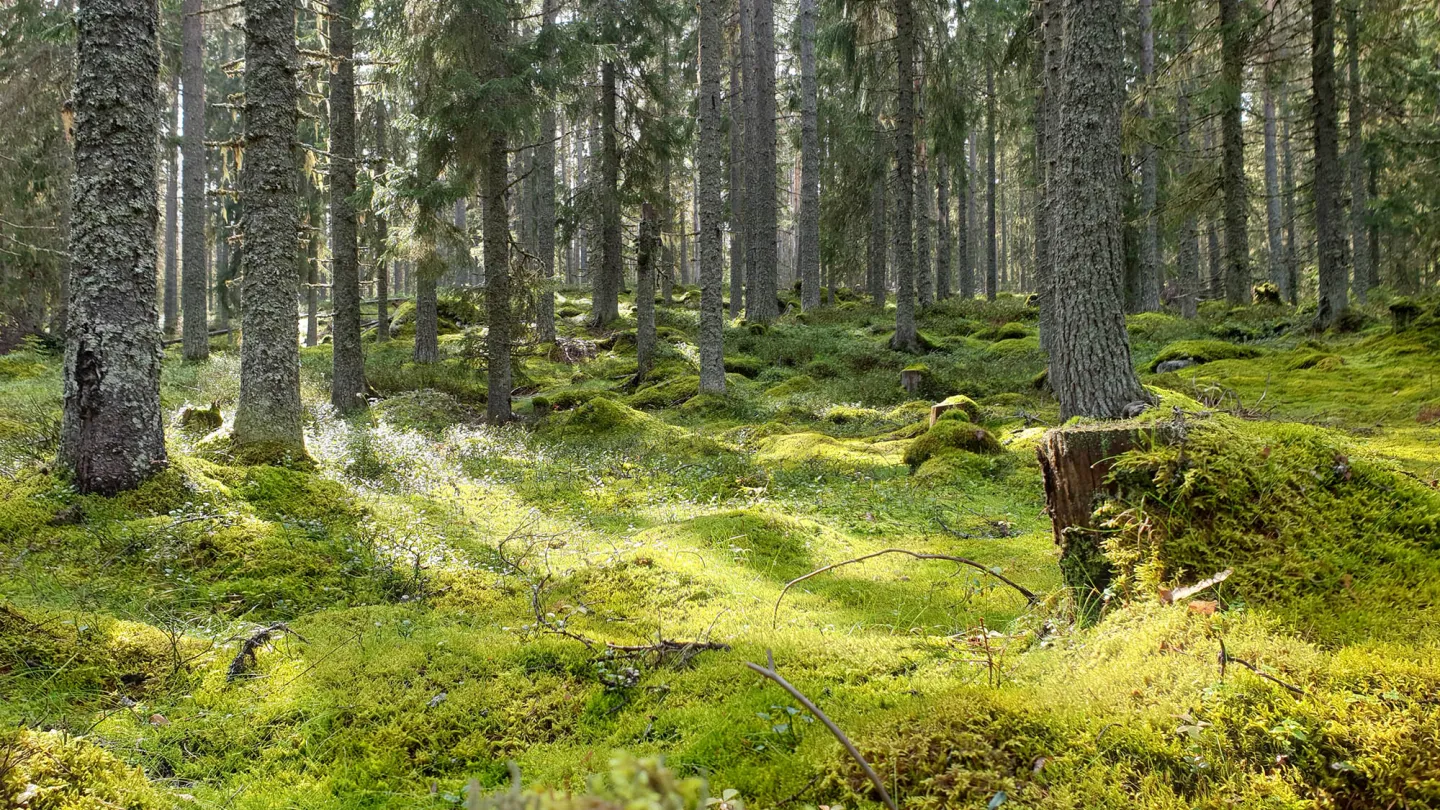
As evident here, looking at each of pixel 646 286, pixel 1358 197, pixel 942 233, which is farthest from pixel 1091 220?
pixel 1358 197

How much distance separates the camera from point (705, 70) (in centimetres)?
1259

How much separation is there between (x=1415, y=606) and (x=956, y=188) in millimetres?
23126

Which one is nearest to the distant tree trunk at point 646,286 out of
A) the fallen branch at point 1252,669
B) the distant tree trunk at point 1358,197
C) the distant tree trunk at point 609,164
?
the distant tree trunk at point 609,164

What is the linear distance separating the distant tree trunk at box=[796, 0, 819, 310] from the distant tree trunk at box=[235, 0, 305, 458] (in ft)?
53.2

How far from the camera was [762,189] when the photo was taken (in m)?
20.6

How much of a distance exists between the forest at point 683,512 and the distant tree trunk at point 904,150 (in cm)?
9

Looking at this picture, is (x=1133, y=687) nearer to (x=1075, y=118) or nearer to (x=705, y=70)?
(x=1075, y=118)

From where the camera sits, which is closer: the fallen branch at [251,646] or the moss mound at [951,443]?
the fallen branch at [251,646]

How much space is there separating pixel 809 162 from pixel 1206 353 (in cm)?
1265

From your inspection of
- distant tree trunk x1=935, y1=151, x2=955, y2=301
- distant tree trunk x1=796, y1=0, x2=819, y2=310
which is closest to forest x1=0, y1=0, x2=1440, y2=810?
distant tree trunk x1=796, y1=0, x2=819, y2=310

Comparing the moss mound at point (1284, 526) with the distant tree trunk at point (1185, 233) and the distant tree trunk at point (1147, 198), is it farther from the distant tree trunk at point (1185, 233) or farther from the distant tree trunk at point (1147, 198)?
the distant tree trunk at point (1147, 198)

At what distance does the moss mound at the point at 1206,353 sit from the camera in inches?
475

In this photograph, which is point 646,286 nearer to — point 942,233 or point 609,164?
point 609,164

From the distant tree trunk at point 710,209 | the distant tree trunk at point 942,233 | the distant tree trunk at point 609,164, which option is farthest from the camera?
the distant tree trunk at point 942,233
